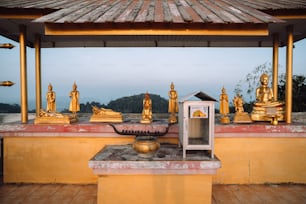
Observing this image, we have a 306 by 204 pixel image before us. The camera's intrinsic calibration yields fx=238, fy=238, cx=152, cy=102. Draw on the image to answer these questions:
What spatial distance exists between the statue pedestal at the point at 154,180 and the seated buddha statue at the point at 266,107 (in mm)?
2292

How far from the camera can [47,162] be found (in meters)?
4.91

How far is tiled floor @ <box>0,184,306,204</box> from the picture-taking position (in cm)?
408

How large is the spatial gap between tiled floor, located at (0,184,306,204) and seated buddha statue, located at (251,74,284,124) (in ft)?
4.63

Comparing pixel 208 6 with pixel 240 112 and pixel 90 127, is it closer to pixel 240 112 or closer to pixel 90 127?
pixel 240 112

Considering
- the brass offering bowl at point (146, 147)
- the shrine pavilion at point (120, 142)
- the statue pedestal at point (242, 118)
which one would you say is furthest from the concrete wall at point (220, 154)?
the brass offering bowl at point (146, 147)

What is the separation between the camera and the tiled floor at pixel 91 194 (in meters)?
4.08

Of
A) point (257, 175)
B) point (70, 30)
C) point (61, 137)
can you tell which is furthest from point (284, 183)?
point (70, 30)

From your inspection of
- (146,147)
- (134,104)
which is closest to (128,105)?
(134,104)

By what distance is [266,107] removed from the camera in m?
5.32

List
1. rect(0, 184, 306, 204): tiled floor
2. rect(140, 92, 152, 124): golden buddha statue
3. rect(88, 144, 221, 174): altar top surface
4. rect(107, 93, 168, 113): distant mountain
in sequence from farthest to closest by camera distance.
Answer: rect(107, 93, 168, 113): distant mountain
rect(140, 92, 152, 124): golden buddha statue
rect(0, 184, 306, 204): tiled floor
rect(88, 144, 221, 174): altar top surface

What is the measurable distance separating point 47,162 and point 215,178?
3472 mm

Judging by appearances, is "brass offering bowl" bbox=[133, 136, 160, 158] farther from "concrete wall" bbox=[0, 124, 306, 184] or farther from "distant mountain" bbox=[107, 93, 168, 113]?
"distant mountain" bbox=[107, 93, 168, 113]

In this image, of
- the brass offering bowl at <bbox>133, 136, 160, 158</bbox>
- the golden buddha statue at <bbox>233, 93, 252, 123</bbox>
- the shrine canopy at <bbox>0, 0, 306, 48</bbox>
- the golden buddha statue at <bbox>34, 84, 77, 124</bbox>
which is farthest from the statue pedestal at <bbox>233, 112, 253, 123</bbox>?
the golden buddha statue at <bbox>34, 84, 77, 124</bbox>

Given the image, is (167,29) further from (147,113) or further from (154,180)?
(154,180)
